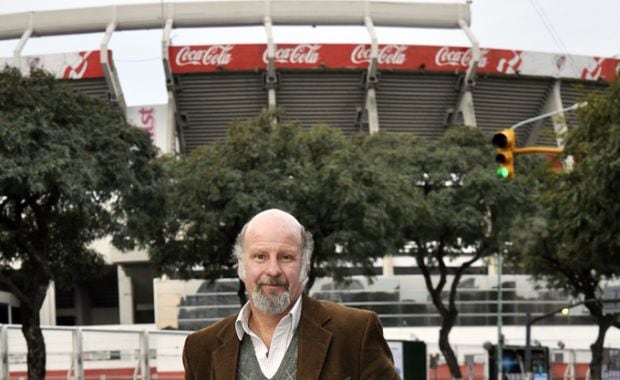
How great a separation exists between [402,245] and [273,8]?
4356 centimetres

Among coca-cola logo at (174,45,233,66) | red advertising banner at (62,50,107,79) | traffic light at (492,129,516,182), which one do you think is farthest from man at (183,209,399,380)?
red advertising banner at (62,50,107,79)

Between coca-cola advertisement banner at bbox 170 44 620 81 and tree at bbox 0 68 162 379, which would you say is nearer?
tree at bbox 0 68 162 379

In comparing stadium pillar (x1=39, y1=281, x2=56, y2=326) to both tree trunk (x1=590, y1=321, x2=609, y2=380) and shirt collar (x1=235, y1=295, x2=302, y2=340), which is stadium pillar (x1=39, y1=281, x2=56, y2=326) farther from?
shirt collar (x1=235, y1=295, x2=302, y2=340)

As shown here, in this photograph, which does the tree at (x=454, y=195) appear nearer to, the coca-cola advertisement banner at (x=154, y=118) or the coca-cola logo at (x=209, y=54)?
the coca-cola logo at (x=209, y=54)

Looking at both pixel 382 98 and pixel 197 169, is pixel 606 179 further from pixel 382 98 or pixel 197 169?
pixel 382 98

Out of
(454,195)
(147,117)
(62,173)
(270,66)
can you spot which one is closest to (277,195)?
(62,173)

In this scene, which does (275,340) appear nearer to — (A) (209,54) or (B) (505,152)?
(B) (505,152)

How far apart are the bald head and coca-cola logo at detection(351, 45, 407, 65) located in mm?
81859

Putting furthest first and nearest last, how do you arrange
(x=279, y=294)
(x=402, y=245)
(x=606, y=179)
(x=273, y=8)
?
1. (x=273, y=8)
2. (x=402, y=245)
3. (x=606, y=179)
4. (x=279, y=294)

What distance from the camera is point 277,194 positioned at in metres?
40.0

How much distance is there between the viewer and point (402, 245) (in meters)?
47.2

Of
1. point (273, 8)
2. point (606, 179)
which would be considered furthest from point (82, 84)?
point (606, 179)

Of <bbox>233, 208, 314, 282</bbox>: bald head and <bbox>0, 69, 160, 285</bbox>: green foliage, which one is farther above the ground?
<bbox>0, 69, 160, 285</bbox>: green foliage

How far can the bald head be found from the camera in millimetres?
3855
